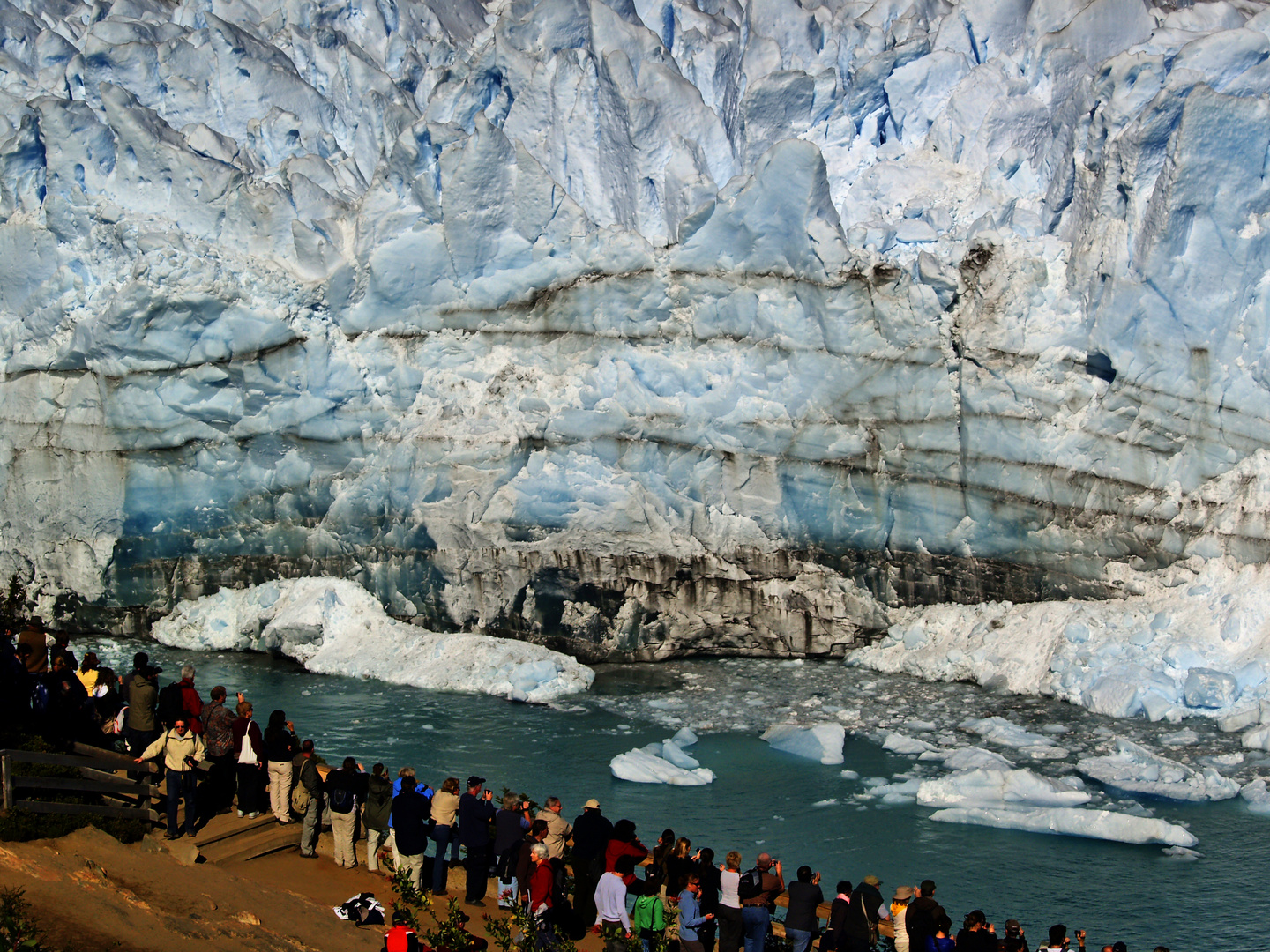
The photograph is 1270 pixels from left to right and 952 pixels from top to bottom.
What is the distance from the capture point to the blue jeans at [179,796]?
23.3 feet

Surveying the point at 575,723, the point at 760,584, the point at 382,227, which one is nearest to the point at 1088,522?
the point at 760,584

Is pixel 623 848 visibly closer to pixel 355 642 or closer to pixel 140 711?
pixel 140 711

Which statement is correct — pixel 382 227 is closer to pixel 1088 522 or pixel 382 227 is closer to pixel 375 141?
pixel 375 141

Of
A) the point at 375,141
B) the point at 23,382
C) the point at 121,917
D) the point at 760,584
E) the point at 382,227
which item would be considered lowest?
the point at 121,917

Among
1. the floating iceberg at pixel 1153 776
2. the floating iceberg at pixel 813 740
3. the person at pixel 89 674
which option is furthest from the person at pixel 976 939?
the person at pixel 89 674

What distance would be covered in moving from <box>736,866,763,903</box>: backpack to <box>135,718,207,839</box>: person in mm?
3329

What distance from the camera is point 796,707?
45.0 feet

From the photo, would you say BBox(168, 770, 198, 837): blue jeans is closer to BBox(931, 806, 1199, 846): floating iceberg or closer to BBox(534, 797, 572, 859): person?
BBox(534, 797, 572, 859): person

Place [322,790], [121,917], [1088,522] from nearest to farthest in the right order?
[121,917] → [322,790] → [1088,522]

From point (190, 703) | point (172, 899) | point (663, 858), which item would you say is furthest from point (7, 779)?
point (663, 858)

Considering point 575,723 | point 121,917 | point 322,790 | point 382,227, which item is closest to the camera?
point 121,917

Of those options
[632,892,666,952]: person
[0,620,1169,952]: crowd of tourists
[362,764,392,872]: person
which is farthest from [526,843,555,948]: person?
[362,764,392,872]: person

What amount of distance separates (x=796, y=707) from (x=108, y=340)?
34.4ft

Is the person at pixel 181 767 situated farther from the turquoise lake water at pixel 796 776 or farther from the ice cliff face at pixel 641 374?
the ice cliff face at pixel 641 374
